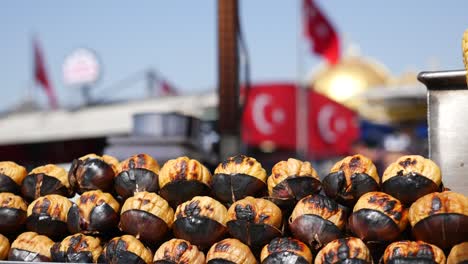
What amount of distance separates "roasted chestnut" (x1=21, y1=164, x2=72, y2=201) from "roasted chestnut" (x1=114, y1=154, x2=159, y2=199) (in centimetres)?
38

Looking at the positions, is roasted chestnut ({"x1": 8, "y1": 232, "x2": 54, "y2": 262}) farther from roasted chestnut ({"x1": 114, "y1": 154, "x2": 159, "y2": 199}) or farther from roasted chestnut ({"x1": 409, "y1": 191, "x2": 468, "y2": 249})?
roasted chestnut ({"x1": 409, "y1": 191, "x2": 468, "y2": 249})

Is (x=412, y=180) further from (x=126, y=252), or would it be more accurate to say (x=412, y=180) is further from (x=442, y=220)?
(x=126, y=252)

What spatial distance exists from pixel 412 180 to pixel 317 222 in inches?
17.5

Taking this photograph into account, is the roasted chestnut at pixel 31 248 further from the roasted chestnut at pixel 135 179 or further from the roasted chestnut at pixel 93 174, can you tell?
the roasted chestnut at pixel 135 179

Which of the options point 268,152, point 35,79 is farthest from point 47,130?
point 35,79

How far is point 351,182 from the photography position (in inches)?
108

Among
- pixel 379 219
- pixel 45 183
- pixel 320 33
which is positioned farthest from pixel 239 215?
pixel 320 33

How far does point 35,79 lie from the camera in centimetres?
2467

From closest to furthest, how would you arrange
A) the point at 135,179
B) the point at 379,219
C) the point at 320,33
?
the point at 379,219 → the point at 135,179 → the point at 320,33

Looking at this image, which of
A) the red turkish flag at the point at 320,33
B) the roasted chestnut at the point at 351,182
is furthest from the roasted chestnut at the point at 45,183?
the red turkish flag at the point at 320,33

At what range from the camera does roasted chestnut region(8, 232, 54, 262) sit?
295 cm

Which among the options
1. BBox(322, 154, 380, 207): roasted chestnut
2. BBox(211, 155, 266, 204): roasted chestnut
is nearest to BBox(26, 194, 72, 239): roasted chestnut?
BBox(211, 155, 266, 204): roasted chestnut

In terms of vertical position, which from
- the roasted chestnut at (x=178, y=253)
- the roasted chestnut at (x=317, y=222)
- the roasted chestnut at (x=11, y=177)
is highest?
the roasted chestnut at (x=11, y=177)

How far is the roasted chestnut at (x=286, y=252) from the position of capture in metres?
2.53
